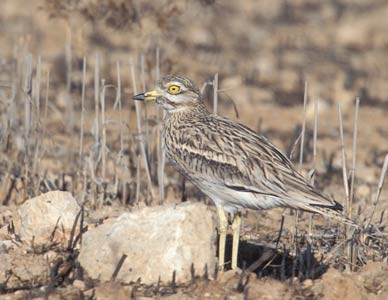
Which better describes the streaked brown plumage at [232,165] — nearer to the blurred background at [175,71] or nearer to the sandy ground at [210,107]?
the sandy ground at [210,107]

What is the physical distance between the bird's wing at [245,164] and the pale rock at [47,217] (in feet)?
2.44

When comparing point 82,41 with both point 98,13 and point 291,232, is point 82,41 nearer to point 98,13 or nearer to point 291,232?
point 98,13

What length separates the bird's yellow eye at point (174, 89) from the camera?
5766 mm

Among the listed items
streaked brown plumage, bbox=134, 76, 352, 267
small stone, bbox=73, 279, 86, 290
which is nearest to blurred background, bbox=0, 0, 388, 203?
streaked brown plumage, bbox=134, 76, 352, 267

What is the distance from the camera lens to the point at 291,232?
237 inches

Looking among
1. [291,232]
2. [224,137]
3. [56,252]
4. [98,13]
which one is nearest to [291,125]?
[98,13]

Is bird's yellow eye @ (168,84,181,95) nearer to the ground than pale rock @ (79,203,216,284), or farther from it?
farther from it

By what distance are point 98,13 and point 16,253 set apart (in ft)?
9.84

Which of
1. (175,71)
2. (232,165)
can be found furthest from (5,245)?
(175,71)

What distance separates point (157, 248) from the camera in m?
4.76

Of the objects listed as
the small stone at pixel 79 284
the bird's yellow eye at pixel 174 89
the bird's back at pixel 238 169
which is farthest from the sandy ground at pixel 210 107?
the bird's back at pixel 238 169

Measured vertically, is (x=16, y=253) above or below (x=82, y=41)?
below

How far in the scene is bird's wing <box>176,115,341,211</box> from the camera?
16.7ft

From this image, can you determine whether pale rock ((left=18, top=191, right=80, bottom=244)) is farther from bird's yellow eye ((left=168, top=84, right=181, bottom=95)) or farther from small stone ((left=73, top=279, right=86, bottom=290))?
bird's yellow eye ((left=168, top=84, right=181, bottom=95))
